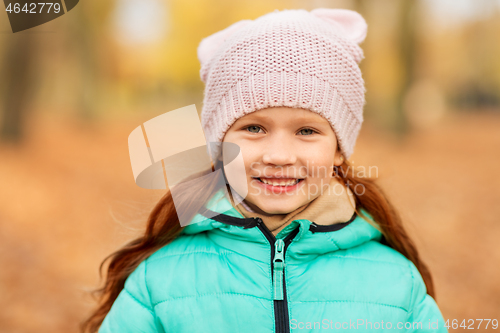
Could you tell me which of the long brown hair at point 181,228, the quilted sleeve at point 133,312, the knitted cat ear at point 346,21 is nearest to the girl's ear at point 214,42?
the knitted cat ear at point 346,21

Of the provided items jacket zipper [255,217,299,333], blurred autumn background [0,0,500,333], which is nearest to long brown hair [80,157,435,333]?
blurred autumn background [0,0,500,333]

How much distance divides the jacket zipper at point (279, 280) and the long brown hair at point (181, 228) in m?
0.46

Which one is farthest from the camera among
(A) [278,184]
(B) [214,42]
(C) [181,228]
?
(B) [214,42]

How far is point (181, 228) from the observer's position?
6.75 ft

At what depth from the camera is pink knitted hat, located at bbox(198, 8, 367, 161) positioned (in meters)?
1.87

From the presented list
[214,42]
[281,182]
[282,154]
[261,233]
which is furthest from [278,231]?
[214,42]

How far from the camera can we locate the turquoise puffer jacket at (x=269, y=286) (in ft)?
5.80

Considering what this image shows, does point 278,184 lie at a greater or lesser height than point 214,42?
lesser

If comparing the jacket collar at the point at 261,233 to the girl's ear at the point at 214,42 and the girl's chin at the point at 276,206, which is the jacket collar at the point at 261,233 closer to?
the girl's chin at the point at 276,206

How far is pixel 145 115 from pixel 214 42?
1383 cm

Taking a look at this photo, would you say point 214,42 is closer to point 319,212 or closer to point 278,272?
point 319,212

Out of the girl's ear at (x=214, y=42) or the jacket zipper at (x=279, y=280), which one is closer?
the jacket zipper at (x=279, y=280)

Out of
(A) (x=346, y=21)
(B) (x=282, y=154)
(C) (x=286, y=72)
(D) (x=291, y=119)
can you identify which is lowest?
(B) (x=282, y=154)

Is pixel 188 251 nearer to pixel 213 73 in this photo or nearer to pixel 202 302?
pixel 202 302
